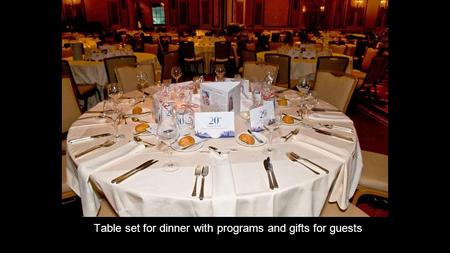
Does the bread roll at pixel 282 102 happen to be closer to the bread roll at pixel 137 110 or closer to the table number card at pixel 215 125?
the table number card at pixel 215 125

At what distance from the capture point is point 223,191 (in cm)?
116

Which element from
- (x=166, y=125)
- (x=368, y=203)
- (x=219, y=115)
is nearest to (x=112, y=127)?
(x=166, y=125)

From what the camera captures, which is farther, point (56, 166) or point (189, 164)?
point (189, 164)

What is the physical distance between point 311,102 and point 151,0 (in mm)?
16467

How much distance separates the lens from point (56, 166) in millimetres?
762

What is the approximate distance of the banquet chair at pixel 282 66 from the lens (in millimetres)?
4312

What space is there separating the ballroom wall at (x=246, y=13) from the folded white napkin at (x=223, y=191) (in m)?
14.7

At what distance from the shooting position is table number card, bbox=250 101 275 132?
164 centimetres

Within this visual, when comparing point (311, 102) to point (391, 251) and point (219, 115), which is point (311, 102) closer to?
point (219, 115)

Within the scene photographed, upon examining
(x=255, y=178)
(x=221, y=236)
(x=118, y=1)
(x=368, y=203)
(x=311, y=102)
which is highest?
(x=118, y=1)

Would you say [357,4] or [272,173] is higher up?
[357,4]

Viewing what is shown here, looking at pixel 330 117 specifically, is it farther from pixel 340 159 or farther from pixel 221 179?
pixel 221 179

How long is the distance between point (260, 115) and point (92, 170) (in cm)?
97

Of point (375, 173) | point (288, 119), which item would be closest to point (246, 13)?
point (288, 119)
